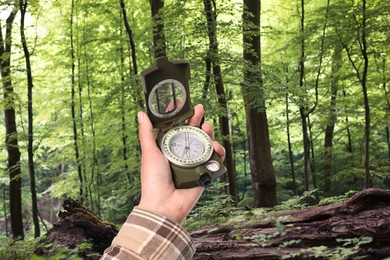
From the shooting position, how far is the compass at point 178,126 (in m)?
1.60

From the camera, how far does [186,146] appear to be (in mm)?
1706

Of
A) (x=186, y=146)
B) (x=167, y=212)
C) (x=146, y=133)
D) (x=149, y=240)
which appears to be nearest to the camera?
(x=149, y=240)

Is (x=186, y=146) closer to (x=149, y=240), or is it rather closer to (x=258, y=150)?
(x=149, y=240)

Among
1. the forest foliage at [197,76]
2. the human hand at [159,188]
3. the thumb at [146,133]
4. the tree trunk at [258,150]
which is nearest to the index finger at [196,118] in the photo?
the human hand at [159,188]

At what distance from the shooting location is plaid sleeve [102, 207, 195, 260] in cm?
111

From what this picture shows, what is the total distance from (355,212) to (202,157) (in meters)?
2.33

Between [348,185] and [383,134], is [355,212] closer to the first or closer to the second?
[348,185]

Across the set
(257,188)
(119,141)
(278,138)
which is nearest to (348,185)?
(278,138)

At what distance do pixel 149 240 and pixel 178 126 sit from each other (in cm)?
69

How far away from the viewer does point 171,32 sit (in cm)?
729

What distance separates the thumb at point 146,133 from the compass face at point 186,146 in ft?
0.22

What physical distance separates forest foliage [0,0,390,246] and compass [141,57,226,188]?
373 cm

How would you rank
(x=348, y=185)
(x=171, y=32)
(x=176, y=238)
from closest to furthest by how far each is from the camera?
(x=176, y=238)
(x=171, y=32)
(x=348, y=185)

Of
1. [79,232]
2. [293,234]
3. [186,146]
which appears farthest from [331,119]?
[186,146]
